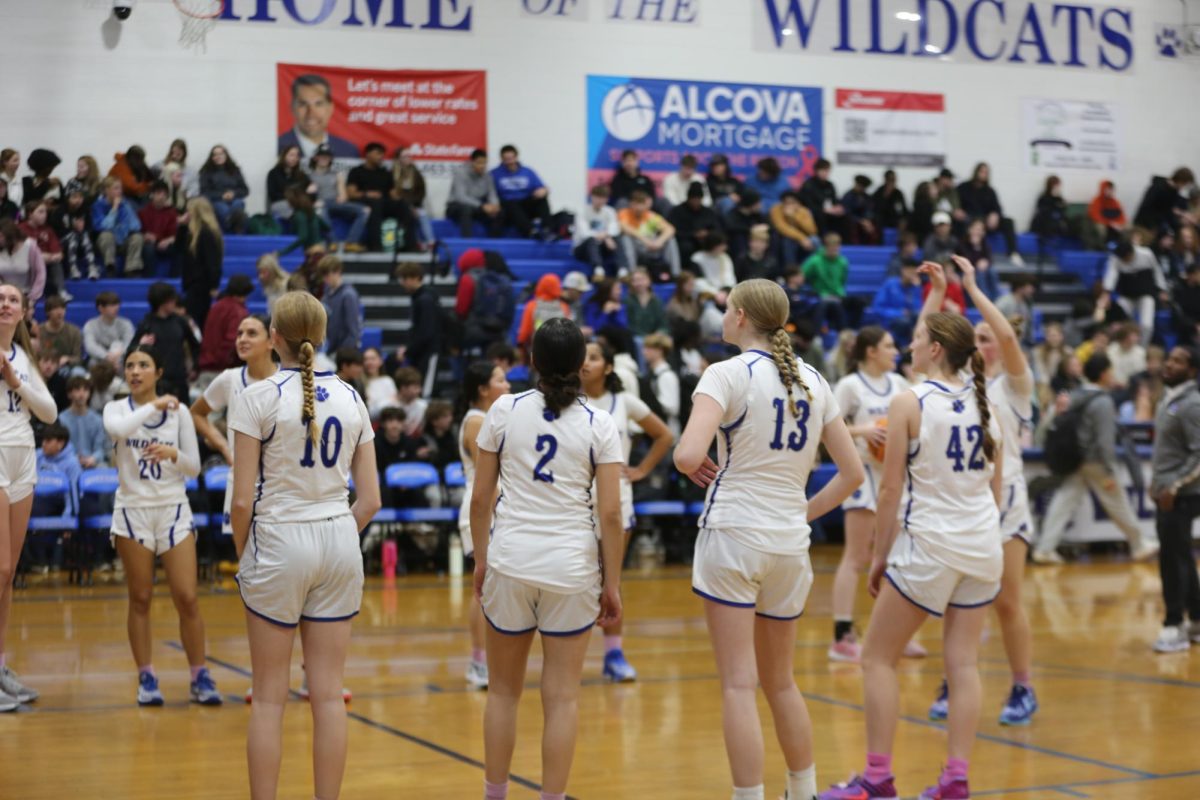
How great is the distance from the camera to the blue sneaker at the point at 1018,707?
6.74 meters

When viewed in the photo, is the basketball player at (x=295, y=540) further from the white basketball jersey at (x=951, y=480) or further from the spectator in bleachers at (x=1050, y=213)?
the spectator in bleachers at (x=1050, y=213)

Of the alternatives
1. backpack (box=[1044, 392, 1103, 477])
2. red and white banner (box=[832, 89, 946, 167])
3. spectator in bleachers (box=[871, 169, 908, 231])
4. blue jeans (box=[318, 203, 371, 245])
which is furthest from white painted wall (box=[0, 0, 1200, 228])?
backpack (box=[1044, 392, 1103, 477])

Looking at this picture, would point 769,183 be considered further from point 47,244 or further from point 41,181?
point 47,244

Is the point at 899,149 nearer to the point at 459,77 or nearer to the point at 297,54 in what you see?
the point at 459,77

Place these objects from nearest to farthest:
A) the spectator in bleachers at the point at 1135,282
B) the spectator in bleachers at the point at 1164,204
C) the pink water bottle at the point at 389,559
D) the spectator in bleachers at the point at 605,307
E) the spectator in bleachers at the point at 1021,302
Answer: the pink water bottle at the point at 389,559, the spectator in bleachers at the point at 605,307, the spectator in bleachers at the point at 1021,302, the spectator in bleachers at the point at 1135,282, the spectator in bleachers at the point at 1164,204

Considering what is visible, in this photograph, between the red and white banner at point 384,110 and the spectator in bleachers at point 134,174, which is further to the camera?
the red and white banner at point 384,110

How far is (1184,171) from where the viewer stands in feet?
69.6

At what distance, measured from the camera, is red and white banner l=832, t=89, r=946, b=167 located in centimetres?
2080

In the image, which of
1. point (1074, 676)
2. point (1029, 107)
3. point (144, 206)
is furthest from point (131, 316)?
point (1029, 107)

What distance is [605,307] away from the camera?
15266 mm

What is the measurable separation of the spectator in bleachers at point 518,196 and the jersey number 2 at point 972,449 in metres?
13.3

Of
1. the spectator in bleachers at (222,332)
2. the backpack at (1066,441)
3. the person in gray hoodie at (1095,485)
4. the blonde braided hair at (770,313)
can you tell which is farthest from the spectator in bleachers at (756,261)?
the blonde braided hair at (770,313)

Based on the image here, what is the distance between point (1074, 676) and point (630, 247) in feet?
33.9

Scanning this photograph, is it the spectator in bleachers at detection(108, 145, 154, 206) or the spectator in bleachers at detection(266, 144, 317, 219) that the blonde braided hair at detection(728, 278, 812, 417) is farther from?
the spectator in bleachers at detection(266, 144, 317, 219)
